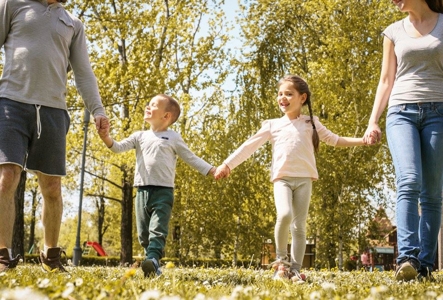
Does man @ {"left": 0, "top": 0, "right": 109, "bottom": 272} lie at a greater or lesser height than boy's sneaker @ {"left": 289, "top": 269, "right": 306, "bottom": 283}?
greater

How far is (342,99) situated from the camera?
1802 centimetres

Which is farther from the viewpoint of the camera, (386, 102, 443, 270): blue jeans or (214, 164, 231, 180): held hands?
(214, 164, 231, 180): held hands

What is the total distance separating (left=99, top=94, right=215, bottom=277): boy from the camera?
657 centimetres

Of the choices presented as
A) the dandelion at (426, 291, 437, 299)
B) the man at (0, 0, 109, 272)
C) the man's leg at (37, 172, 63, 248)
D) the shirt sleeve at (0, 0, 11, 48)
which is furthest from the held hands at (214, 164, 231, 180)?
the dandelion at (426, 291, 437, 299)

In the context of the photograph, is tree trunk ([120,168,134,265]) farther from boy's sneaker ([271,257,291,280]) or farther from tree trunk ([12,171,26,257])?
boy's sneaker ([271,257,291,280])

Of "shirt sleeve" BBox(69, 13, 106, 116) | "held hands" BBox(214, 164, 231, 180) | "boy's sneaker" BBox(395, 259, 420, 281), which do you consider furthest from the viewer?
"held hands" BBox(214, 164, 231, 180)

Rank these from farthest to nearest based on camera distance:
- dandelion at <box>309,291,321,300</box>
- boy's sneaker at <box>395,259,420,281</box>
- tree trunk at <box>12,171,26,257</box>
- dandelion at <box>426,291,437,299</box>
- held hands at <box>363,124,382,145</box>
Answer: tree trunk at <box>12,171,26,257</box> → held hands at <box>363,124,382,145</box> → boy's sneaker at <box>395,259,420,281</box> → dandelion at <box>426,291,437,299</box> → dandelion at <box>309,291,321,300</box>

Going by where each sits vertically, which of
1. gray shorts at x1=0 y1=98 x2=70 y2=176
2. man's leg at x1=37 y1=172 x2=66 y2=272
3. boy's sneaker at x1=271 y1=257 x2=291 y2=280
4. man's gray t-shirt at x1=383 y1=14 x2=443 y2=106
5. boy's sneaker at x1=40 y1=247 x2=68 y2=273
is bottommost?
boy's sneaker at x1=271 y1=257 x2=291 y2=280

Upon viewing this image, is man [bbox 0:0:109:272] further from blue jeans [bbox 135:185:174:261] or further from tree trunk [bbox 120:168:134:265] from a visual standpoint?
tree trunk [bbox 120:168:134:265]

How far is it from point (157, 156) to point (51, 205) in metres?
1.54

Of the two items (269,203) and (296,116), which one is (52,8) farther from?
(269,203)

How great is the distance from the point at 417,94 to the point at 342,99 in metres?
12.8

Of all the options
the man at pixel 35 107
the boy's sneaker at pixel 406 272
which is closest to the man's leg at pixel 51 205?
the man at pixel 35 107

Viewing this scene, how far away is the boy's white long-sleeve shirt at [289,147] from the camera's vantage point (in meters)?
6.25
